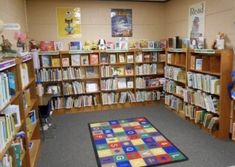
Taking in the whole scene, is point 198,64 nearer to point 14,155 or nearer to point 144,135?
point 144,135

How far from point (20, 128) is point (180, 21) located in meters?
4.20

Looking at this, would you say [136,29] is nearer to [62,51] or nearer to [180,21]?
[180,21]

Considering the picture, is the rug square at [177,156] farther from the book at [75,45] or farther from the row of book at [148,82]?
the book at [75,45]

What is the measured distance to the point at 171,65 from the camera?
Answer: 5.16 metres

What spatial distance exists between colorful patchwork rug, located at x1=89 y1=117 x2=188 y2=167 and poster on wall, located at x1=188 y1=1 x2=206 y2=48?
203 cm

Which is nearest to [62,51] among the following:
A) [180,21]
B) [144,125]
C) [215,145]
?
[144,125]

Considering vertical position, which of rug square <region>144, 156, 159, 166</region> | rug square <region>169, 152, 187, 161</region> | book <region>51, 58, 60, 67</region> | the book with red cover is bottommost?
rug square <region>169, 152, 187, 161</region>

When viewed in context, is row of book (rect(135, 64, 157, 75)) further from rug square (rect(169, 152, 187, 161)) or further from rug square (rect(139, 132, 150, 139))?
rug square (rect(169, 152, 187, 161))

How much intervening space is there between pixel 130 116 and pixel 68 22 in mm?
2720

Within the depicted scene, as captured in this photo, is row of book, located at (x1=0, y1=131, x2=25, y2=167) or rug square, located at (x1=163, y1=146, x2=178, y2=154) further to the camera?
rug square, located at (x1=163, y1=146, x2=178, y2=154)

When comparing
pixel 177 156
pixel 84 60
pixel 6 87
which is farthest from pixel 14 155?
pixel 84 60

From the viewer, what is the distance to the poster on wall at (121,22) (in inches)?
208

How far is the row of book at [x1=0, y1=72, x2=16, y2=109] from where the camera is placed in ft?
6.10

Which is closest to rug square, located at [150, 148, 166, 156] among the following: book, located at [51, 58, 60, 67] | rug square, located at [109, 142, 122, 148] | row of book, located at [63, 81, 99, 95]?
rug square, located at [109, 142, 122, 148]
